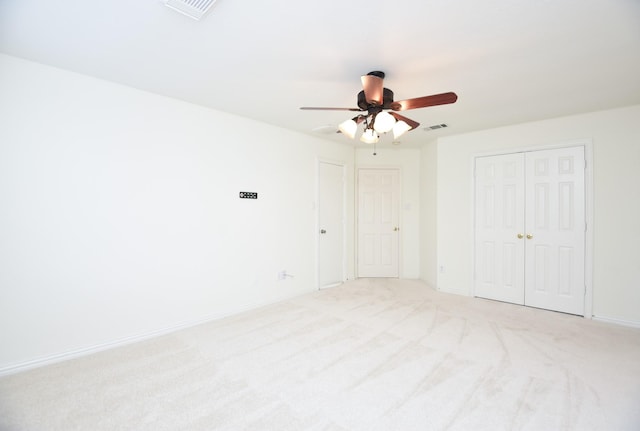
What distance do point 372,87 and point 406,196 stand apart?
11.5ft

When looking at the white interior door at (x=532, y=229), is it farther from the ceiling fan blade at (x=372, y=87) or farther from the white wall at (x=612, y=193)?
the ceiling fan blade at (x=372, y=87)

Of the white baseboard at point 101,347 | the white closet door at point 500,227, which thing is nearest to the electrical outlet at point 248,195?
the white baseboard at point 101,347

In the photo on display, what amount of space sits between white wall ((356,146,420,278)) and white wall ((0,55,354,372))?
2.16m

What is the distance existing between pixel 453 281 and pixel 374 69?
349 centimetres

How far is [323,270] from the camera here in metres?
4.75

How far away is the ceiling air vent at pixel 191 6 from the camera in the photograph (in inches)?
63.7

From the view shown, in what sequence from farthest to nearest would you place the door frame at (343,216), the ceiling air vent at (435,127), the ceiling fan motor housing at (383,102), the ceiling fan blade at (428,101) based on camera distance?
1. the door frame at (343,216)
2. the ceiling air vent at (435,127)
3. the ceiling fan motor housing at (383,102)
4. the ceiling fan blade at (428,101)

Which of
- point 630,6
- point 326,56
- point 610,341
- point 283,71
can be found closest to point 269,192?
point 283,71

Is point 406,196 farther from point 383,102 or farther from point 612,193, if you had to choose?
point 383,102

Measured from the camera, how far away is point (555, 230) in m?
3.67

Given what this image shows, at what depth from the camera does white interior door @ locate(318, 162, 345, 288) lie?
472cm

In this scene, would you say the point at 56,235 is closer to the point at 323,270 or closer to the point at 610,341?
the point at 323,270

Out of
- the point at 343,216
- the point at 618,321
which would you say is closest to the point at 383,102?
the point at 343,216

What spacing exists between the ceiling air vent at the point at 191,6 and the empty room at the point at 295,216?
1cm
